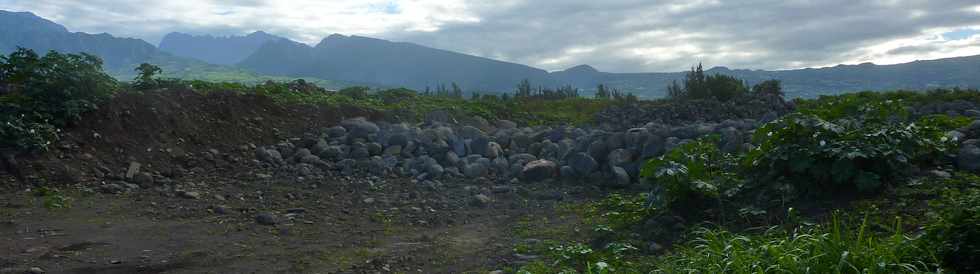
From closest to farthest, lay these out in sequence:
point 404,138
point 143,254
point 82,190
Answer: point 143,254 < point 82,190 < point 404,138

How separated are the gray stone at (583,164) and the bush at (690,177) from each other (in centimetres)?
291

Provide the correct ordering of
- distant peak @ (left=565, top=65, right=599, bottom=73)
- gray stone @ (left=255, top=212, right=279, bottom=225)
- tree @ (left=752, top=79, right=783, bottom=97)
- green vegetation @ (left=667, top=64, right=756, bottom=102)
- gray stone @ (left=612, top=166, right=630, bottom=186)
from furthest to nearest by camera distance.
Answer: distant peak @ (left=565, top=65, right=599, bottom=73) < green vegetation @ (left=667, top=64, right=756, bottom=102) < tree @ (left=752, top=79, right=783, bottom=97) < gray stone @ (left=612, top=166, right=630, bottom=186) < gray stone @ (left=255, top=212, right=279, bottom=225)

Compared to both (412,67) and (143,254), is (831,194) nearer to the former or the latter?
(143,254)

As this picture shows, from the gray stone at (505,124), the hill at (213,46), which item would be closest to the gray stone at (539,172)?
the gray stone at (505,124)

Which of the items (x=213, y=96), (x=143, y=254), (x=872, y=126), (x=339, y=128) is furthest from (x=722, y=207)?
(x=213, y=96)

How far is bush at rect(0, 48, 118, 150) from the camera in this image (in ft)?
26.2

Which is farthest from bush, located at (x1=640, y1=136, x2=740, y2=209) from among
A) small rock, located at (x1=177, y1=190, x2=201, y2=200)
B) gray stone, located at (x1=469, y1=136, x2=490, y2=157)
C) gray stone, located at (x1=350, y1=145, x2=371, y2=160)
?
gray stone, located at (x1=350, y1=145, x2=371, y2=160)

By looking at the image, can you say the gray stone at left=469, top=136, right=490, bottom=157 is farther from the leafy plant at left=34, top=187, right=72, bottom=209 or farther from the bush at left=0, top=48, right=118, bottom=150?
the leafy plant at left=34, top=187, right=72, bottom=209

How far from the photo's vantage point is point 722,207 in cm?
545

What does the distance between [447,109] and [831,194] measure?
955 cm

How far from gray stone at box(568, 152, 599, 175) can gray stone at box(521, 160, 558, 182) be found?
248 mm

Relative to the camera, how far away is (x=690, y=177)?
Answer: 5.53 meters

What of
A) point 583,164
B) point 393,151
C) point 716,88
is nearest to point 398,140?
point 393,151

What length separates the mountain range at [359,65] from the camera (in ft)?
184
